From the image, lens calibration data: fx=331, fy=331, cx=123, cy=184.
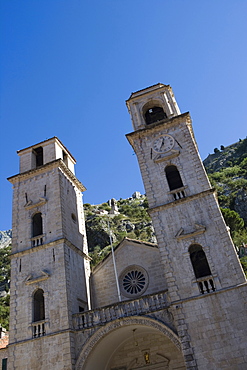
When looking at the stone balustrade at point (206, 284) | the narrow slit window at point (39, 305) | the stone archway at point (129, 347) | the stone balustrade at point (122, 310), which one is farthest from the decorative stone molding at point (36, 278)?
the stone balustrade at point (206, 284)

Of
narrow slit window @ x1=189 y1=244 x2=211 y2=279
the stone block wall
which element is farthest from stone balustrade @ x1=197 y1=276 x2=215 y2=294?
the stone block wall

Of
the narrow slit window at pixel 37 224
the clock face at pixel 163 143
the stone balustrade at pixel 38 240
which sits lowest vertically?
the stone balustrade at pixel 38 240

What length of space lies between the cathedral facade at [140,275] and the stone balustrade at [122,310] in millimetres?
48

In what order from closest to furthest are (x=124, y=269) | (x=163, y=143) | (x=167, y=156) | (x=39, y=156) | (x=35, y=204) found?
(x=167, y=156), (x=163, y=143), (x=124, y=269), (x=35, y=204), (x=39, y=156)

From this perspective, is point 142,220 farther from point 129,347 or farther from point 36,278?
point 36,278

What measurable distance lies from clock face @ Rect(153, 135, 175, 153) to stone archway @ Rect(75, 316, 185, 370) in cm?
938

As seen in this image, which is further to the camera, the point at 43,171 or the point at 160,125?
the point at 43,171

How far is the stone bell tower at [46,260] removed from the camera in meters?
15.8

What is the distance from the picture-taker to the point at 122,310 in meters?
15.9

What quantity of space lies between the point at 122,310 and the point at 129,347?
12.9 ft

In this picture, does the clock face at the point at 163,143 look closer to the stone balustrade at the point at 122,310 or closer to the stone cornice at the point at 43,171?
the stone cornice at the point at 43,171

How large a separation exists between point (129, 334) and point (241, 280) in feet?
24.0

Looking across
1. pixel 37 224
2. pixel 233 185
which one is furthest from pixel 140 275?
pixel 233 185

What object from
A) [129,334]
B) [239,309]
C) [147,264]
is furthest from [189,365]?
[147,264]
